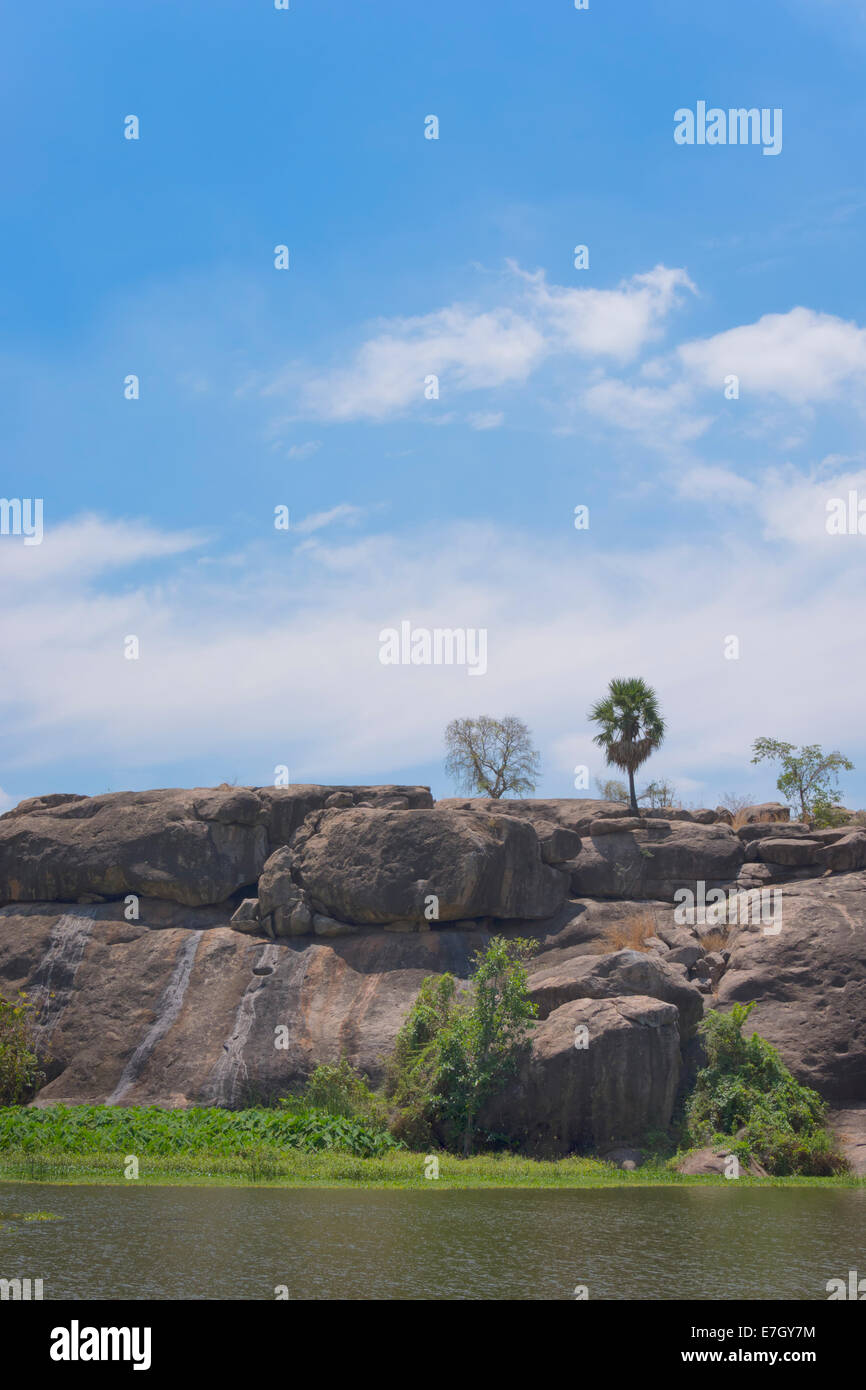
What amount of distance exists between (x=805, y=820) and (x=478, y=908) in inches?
667

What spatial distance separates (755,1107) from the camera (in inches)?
1217

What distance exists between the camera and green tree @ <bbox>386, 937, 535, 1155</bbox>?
31438mm

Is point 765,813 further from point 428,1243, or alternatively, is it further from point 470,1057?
point 428,1243

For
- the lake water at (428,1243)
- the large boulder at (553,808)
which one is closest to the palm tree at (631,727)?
the large boulder at (553,808)

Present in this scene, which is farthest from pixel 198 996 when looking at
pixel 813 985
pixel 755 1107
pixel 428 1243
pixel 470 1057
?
pixel 428 1243

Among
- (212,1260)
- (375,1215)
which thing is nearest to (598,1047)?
(375,1215)

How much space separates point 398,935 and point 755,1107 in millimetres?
14969

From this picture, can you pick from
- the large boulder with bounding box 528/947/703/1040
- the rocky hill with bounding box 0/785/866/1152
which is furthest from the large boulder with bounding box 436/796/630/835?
the large boulder with bounding box 528/947/703/1040

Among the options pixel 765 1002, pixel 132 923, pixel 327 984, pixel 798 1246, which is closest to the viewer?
pixel 798 1246

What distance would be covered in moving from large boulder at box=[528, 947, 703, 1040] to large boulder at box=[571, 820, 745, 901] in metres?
11.0

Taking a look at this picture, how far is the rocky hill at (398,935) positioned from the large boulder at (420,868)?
85 millimetres

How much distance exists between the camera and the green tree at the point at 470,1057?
103ft
